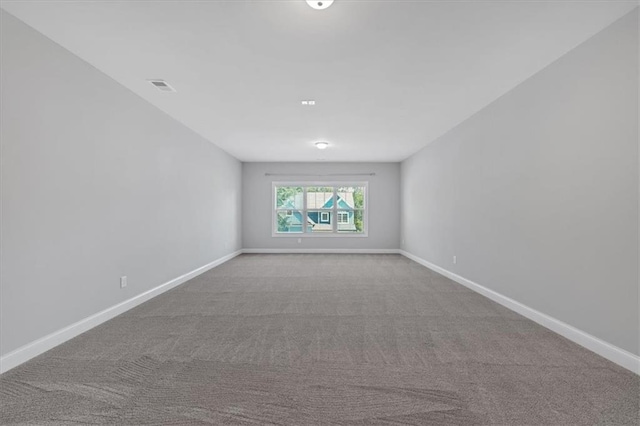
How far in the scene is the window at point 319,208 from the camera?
847 centimetres

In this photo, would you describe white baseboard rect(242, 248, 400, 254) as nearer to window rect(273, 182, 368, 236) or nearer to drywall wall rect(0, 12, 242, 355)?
window rect(273, 182, 368, 236)

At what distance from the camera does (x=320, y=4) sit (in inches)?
78.4

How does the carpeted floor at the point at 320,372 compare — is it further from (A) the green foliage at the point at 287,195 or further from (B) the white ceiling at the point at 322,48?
(A) the green foliage at the point at 287,195

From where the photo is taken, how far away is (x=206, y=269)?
5.72 meters

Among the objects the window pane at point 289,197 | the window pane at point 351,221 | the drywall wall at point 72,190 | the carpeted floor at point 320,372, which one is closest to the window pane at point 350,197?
the window pane at point 351,221

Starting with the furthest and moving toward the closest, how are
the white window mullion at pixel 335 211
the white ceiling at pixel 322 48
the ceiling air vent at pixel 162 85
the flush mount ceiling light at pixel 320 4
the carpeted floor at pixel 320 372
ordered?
1. the white window mullion at pixel 335 211
2. the ceiling air vent at pixel 162 85
3. the white ceiling at pixel 322 48
4. the flush mount ceiling light at pixel 320 4
5. the carpeted floor at pixel 320 372

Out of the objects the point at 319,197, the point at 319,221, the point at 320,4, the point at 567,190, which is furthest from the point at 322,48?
the point at 319,221

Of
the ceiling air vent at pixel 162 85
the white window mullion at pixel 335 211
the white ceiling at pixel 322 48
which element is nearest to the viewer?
the white ceiling at pixel 322 48

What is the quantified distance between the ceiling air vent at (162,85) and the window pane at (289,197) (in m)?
5.18

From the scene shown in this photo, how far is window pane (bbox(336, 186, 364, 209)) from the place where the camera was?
850 cm

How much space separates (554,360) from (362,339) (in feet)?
4.48

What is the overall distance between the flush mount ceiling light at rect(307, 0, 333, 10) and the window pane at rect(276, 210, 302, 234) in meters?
6.66

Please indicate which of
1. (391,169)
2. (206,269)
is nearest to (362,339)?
(206,269)

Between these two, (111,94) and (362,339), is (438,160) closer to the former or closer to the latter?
(362,339)
